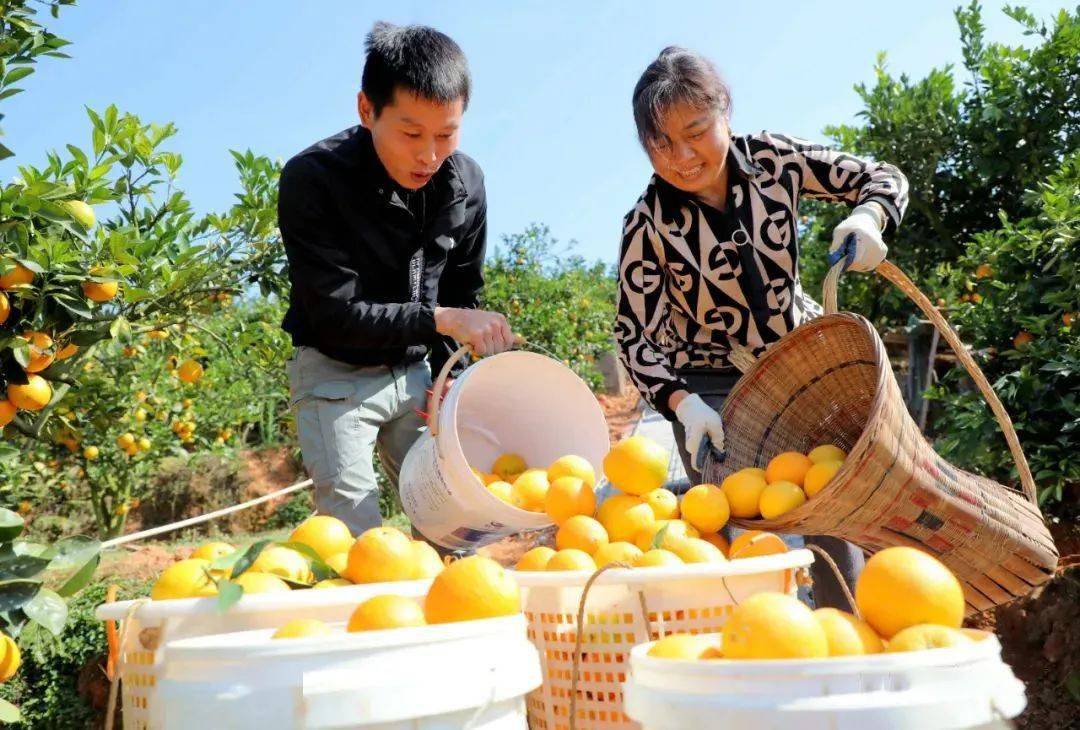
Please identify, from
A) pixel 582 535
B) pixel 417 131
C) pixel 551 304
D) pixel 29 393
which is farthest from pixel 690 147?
pixel 551 304

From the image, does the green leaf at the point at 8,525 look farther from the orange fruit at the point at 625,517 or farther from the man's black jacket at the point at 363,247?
the orange fruit at the point at 625,517

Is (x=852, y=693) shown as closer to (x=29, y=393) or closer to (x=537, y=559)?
(x=537, y=559)

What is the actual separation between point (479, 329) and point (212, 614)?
3.23 feet

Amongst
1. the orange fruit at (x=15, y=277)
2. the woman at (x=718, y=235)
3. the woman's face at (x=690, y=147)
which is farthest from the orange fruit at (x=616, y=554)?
the orange fruit at (x=15, y=277)

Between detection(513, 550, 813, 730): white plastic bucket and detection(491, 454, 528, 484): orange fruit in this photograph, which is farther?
detection(491, 454, 528, 484): orange fruit

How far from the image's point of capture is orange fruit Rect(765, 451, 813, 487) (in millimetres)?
1835

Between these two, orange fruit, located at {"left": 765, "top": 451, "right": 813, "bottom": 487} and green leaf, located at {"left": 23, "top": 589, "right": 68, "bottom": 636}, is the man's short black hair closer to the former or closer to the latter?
orange fruit, located at {"left": 765, "top": 451, "right": 813, "bottom": 487}

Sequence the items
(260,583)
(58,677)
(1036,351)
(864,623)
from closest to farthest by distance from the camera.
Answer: (864,623), (260,583), (1036,351), (58,677)

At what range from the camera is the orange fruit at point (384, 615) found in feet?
3.49

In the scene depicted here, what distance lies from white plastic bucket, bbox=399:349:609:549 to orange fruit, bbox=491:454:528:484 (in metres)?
0.07

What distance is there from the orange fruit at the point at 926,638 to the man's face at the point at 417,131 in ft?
4.82

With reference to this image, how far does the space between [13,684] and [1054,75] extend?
200 inches

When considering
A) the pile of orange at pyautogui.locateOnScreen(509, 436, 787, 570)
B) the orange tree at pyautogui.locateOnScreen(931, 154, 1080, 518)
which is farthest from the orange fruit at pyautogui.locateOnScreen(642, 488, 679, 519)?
the orange tree at pyautogui.locateOnScreen(931, 154, 1080, 518)

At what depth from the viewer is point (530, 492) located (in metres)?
1.96
